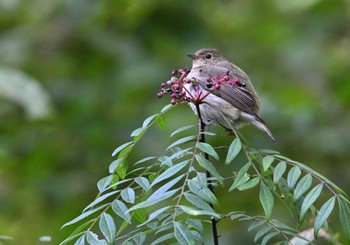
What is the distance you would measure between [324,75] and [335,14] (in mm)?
799

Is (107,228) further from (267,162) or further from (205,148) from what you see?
(267,162)

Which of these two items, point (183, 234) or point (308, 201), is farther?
point (308, 201)

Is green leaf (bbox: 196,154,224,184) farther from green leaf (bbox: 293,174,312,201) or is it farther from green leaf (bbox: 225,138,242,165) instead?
green leaf (bbox: 293,174,312,201)

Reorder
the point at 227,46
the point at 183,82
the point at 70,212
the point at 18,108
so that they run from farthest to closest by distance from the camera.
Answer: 1. the point at 227,46
2. the point at 18,108
3. the point at 70,212
4. the point at 183,82

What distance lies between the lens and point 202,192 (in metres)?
2.78

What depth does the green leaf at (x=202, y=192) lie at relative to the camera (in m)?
2.75

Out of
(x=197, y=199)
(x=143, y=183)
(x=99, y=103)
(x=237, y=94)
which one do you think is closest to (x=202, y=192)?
(x=197, y=199)

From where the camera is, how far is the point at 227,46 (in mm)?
9305

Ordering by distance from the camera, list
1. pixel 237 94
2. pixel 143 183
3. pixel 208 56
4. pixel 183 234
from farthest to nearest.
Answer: pixel 208 56 < pixel 237 94 < pixel 143 183 < pixel 183 234

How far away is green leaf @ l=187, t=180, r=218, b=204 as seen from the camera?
2754mm

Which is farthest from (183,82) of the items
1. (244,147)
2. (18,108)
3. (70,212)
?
(18,108)

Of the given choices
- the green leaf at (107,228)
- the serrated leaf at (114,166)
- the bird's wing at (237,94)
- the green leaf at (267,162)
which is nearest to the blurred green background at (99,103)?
the bird's wing at (237,94)

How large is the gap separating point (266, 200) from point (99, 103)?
5.51 metres

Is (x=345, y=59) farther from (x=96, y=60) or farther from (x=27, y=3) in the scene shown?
(x=27, y=3)
